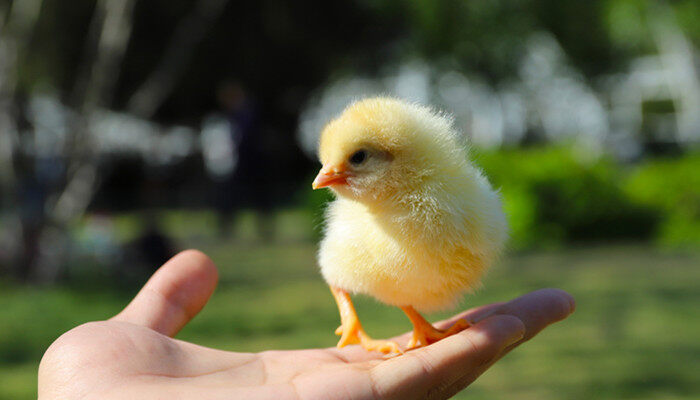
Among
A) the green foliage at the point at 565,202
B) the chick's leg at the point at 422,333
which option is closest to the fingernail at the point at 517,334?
the chick's leg at the point at 422,333

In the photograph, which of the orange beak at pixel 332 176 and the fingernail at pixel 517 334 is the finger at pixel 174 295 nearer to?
the orange beak at pixel 332 176

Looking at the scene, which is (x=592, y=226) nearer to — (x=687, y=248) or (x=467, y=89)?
(x=687, y=248)

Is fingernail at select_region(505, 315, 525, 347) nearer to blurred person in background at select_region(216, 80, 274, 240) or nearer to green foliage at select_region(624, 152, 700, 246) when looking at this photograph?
blurred person in background at select_region(216, 80, 274, 240)

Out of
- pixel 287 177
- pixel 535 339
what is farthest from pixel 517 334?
pixel 287 177

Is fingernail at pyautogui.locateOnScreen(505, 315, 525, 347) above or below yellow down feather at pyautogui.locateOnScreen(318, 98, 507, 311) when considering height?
below

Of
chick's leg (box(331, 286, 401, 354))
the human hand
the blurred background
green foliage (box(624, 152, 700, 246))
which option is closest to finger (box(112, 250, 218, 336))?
the human hand

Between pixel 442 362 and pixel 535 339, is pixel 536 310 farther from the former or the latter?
pixel 535 339
